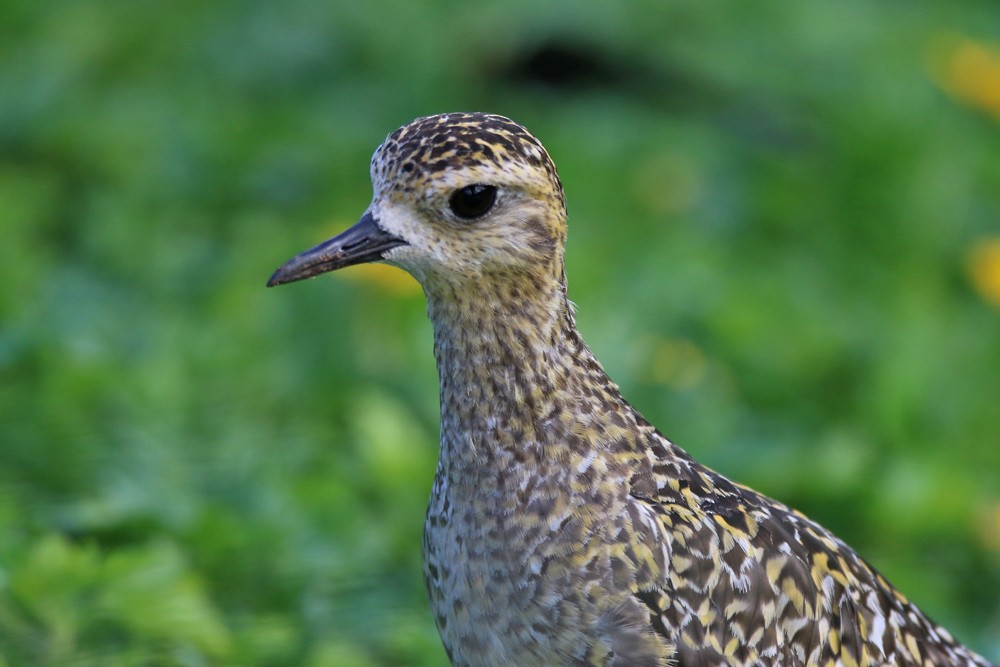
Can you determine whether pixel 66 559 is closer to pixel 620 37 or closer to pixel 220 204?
pixel 220 204

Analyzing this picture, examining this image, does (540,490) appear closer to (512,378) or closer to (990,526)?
(512,378)

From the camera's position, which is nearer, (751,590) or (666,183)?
(751,590)

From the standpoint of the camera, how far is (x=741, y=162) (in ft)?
28.2

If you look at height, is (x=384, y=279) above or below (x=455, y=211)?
above

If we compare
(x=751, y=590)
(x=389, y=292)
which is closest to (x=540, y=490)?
(x=751, y=590)

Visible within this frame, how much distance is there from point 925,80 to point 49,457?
6519mm

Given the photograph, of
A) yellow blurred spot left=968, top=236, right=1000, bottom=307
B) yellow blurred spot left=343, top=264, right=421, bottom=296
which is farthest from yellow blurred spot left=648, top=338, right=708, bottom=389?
yellow blurred spot left=968, top=236, right=1000, bottom=307

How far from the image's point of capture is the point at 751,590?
12.2 ft

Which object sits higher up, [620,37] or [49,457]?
[620,37]

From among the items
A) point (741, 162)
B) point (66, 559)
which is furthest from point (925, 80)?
point (66, 559)

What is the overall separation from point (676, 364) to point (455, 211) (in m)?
2.95

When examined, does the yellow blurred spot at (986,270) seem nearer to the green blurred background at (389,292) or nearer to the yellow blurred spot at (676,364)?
the green blurred background at (389,292)

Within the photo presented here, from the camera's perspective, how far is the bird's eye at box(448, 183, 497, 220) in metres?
3.59

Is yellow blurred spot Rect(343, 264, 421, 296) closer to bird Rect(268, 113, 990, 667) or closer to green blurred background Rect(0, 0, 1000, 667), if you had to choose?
green blurred background Rect(0, 0, 1000, 667)
